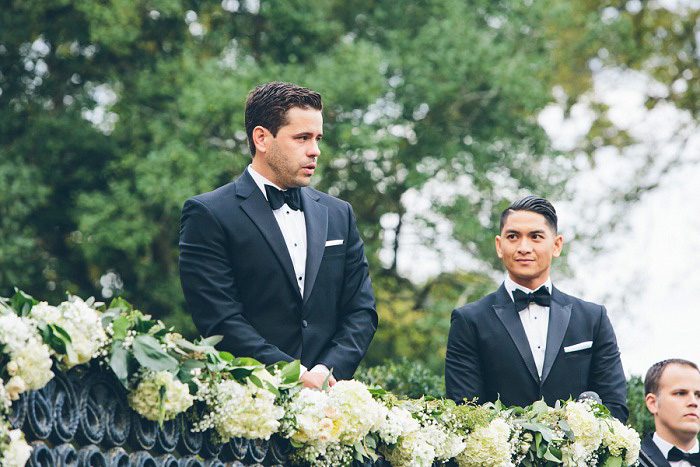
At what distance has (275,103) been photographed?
4375 mm

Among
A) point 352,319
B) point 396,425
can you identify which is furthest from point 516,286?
point 396,425

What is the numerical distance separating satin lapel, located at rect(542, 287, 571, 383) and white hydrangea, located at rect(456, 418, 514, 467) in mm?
950

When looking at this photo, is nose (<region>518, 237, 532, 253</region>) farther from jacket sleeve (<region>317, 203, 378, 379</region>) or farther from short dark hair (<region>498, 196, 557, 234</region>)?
jacket sleeve (<region>317, 203, 378, 379</region>)

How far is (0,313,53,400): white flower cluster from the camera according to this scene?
273cm

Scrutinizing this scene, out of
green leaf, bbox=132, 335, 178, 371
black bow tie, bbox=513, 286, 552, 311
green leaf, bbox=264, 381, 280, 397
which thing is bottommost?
green leaf, bbox=264, 381, 280, 397

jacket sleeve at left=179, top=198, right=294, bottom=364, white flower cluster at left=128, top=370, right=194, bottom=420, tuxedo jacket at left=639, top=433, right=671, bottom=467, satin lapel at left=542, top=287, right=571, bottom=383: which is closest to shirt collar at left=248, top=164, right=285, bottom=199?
jacket sleeve at left=179, top=198, right=294, bottom=364

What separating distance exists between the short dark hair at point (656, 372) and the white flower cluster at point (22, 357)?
450cm

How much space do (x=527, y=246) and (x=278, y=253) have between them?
147cm

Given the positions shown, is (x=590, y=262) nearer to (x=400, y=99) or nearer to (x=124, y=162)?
(x=400, y=99)

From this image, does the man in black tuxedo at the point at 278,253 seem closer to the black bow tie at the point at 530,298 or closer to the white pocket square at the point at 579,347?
the black bow tie at the point at 530,298

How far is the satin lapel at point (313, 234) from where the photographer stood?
4348mm

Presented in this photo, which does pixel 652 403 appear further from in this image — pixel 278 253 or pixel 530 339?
pixel 278 253

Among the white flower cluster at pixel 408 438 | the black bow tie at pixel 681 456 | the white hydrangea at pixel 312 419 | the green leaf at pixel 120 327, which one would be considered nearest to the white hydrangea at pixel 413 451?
the white flower cluster at pixel 408 438

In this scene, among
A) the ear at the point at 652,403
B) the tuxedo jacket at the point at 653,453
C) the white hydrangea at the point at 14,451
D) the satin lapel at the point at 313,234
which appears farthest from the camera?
the ear at the point at 652,403
